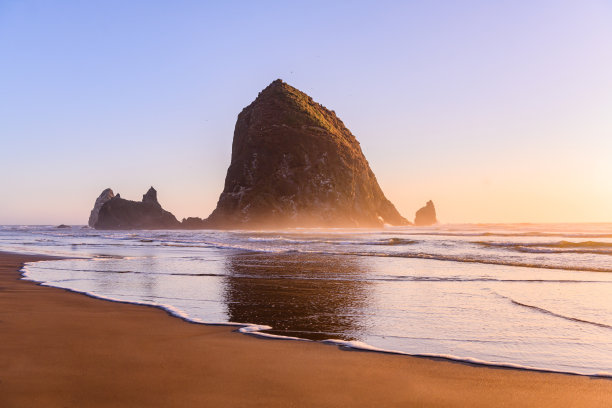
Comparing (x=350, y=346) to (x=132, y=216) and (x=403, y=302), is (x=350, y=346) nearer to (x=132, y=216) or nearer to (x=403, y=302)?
(x=403, y=302)

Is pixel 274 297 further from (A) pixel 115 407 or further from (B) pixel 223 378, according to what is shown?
(A) pixel 115 407

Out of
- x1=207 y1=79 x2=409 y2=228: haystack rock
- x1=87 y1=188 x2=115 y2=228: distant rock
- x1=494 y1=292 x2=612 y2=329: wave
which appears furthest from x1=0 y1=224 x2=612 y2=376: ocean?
x1=87 y1=188 x2=115 y2=228: distant rock

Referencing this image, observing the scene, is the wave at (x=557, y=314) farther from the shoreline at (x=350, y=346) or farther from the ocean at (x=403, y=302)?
the shoreline at (x=350, y=346)

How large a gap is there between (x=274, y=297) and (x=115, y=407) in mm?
5251

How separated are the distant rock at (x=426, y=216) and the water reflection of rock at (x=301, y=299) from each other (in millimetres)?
133068

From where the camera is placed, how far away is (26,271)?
41.2 feet

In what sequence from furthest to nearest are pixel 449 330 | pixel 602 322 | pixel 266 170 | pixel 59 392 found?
1. pixel 266 170
2. pixel 602 322
3. pixel 449 330
4. pixel 59 392

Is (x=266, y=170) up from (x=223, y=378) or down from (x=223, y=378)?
up

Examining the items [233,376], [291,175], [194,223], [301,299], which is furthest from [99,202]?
[233,376]

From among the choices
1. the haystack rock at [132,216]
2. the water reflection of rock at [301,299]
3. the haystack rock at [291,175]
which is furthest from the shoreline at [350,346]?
the haystack rock at [132,216]

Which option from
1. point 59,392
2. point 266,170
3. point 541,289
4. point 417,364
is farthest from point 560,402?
point 266,170

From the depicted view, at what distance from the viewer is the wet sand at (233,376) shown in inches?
128

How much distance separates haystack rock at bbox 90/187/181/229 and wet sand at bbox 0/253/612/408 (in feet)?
361

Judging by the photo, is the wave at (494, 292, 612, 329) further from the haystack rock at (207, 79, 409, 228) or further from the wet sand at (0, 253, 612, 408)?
the haystack rock at (207, 79, 409, 228)
